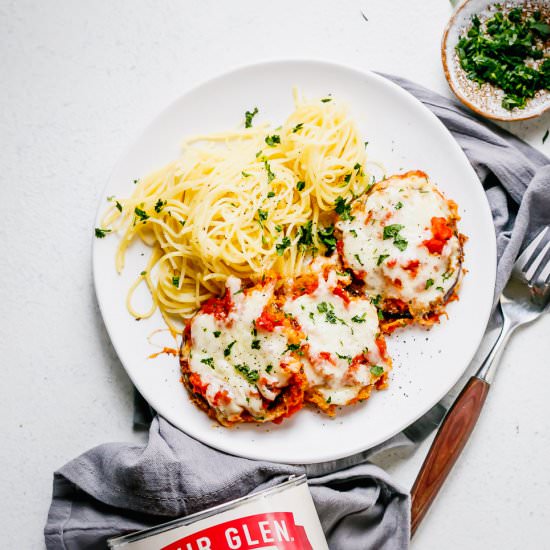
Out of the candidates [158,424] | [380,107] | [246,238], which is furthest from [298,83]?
[158,424]

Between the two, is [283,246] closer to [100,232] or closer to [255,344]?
[255,344]

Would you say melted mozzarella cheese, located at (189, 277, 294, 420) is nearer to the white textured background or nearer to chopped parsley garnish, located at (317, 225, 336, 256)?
chopped parsley garnish, located at (317, 225, 336, 256)

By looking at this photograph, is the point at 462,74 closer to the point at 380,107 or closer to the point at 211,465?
the point at 380,107

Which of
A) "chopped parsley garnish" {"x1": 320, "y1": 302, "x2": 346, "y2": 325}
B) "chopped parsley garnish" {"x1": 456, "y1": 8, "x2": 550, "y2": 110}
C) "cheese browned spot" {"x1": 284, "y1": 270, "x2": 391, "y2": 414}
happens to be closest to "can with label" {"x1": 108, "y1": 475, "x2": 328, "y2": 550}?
"cheese browned spot" {"x1": 284, "y1": 270, "x2": 391, "y2": 414}

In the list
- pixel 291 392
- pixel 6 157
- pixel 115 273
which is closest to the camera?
pixel 291 392

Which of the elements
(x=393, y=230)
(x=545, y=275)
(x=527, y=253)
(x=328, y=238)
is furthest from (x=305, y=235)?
(x=545, y=275)

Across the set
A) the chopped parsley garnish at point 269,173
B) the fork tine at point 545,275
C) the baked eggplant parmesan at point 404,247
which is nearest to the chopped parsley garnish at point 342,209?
the baked eggplant parmesan at point 404,247
